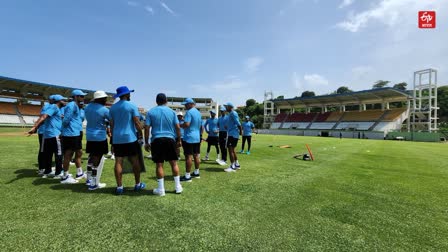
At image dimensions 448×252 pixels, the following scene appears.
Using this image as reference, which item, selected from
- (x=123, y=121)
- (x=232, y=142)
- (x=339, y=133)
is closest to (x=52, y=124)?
(x=123, y=121)

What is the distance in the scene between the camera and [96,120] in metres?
4.77

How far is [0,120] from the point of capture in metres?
44.2

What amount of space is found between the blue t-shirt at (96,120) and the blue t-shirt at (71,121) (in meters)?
0.89

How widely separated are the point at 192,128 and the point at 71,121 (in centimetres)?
283

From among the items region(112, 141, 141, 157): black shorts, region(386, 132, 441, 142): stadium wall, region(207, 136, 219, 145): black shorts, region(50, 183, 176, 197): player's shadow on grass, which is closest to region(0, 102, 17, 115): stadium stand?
region(207, 136, 219, 145): black shorts

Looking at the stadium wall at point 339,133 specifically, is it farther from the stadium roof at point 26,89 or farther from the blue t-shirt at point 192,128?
the stadium roof at point 26,89

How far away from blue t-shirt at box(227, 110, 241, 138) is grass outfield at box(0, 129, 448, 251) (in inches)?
73.9

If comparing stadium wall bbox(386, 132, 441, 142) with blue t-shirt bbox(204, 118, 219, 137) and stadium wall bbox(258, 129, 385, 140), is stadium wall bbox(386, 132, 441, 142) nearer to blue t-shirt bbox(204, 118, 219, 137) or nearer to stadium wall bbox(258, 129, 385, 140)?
stadium wall bbox(258, 129, 385, 140)

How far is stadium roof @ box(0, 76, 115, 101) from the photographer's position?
46625mm

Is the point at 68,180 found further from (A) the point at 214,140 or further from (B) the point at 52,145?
(A) the point at 214,140

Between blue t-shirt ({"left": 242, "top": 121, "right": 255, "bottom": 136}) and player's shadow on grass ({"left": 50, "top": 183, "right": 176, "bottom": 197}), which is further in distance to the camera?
blue t-shirt ({"left": 242, "top": 121, "right": 255, "bottom": 136})

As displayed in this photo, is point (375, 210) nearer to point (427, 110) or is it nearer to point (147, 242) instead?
point (147, 242)

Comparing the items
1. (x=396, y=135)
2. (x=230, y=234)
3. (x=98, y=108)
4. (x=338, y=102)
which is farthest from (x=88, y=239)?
(x=338, y=102)

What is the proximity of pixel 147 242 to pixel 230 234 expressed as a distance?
104 cm
